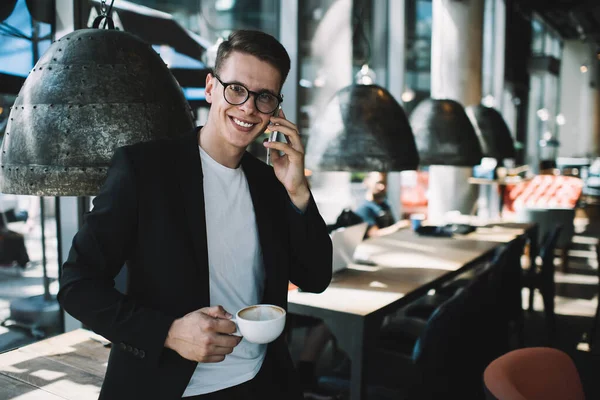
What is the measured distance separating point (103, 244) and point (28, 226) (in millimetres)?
2111

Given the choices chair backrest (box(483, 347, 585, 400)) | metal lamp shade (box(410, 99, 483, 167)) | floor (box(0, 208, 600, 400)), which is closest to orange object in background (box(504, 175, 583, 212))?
floor (box(0, 208, 600, 400))

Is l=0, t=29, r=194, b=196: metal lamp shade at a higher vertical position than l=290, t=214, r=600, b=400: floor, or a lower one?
higher

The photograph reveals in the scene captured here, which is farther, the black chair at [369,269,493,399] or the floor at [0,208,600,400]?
the floor at [0,208,600,400]

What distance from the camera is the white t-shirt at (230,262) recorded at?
1307 mm

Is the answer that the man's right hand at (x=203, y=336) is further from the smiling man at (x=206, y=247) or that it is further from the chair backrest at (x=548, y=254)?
the chair backrest at (x=548, y=254)

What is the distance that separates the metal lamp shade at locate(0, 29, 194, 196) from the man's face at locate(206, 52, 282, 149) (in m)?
0.22

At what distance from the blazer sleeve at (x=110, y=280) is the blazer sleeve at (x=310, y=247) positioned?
43cm

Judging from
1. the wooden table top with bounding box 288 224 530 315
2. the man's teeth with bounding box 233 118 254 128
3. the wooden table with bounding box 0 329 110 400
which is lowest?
the wooden table with bounding box 0 329 110 400

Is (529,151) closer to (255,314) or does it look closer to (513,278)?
(513,278)

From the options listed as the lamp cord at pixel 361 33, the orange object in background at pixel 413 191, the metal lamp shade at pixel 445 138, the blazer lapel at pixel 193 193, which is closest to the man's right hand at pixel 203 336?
the blazer lapel at pixel 193 193

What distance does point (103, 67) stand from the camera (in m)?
1.35

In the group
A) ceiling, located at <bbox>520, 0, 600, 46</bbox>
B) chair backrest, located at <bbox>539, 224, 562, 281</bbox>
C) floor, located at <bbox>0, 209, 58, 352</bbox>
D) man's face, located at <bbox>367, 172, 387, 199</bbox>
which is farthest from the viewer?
ceiling, located at <bbox>520, 0, 600, 46</bbox>

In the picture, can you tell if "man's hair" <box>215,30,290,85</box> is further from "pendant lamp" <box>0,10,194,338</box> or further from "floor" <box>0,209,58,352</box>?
"floor" <box>0,209,58,352</box>

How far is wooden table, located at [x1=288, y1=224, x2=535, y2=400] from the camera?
2.34m
